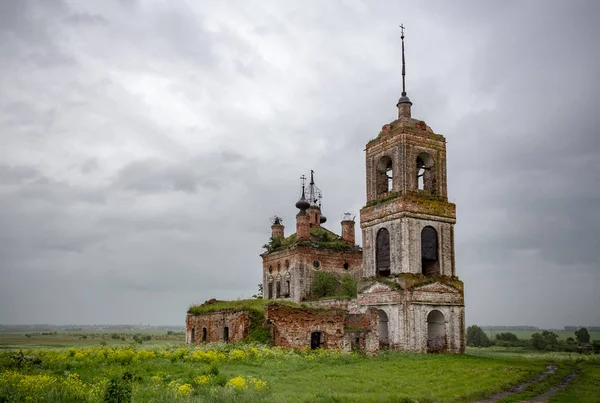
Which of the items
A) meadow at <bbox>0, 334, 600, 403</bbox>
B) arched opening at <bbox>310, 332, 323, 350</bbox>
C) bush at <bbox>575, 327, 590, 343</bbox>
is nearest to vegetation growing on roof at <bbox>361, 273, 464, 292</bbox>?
meadow at <bbox>0, 334, 600, 403</bbox>

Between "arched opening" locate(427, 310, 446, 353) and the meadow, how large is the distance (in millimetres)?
5426

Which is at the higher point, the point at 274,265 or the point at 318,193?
the point at 318,193

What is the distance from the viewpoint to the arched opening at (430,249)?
3300cm

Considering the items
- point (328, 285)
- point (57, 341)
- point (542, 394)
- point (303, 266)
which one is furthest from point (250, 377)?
point (57, 341)

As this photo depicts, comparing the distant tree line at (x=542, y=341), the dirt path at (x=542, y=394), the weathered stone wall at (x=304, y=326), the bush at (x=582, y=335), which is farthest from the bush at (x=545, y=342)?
the weathered stone wall at (x=304, y=326)

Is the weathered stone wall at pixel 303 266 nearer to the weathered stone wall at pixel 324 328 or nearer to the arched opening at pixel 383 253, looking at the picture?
the arched opening at pixel 383 253

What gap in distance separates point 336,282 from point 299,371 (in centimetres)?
2278

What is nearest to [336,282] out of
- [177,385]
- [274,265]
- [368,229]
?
[274,265]

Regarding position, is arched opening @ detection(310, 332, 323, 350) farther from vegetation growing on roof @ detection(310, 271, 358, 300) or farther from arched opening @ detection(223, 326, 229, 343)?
vegetation growing on roof @ detection(310, 271, 358, 300)

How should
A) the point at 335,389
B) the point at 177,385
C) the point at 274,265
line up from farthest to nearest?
the point at 274,265
the point at 335,389
the point at 177,385

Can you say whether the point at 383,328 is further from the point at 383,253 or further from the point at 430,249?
the point at 430,249

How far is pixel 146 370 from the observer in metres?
17.8

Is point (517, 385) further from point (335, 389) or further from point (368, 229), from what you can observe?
point (368, 229)

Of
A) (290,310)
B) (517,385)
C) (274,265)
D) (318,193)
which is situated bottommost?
(517,385)
